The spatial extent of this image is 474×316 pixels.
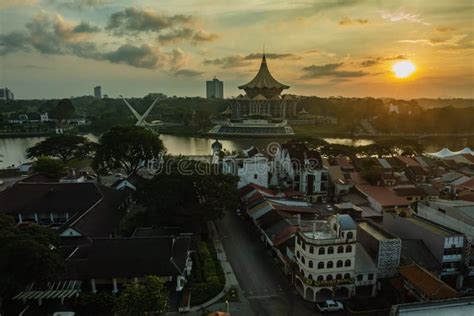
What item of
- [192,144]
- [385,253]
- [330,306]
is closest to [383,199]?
[385,253]

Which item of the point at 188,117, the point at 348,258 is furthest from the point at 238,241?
the point at 188,117

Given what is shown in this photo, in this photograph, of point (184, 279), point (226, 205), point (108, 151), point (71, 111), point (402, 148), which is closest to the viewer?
point (184, 279)

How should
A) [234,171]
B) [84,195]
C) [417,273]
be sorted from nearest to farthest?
1. [417,273]
2. [84,195]
3. [234,171]

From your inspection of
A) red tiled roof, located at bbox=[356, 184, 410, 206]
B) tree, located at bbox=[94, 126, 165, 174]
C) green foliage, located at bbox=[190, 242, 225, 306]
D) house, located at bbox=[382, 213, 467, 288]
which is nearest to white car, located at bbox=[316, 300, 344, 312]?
green foliage, located at bbox=[190, 242, 225, 306]

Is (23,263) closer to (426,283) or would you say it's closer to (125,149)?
(426,283)

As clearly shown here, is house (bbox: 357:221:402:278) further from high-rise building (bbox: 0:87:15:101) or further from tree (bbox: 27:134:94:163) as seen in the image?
high-rise building (bbox: 0:87:15:101)

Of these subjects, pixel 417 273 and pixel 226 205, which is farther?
pixel 226 205

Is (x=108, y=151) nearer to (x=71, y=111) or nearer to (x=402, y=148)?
(x=402, y=148)
